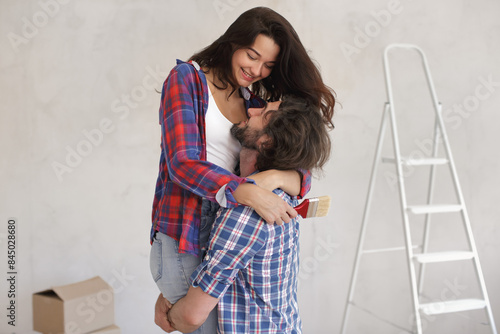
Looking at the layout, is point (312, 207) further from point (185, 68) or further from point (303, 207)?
point (185, 68)

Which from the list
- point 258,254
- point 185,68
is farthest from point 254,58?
point 258,254

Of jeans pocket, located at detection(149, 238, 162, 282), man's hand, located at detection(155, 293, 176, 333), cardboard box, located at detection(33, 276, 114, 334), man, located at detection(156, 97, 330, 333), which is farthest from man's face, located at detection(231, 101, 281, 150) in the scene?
cardboard box, located at detection(33, 276, 114, 334)

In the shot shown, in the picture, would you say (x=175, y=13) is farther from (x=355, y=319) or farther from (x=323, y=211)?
(x=355, y=319)

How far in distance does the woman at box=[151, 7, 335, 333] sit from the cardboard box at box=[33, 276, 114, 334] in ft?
4.25

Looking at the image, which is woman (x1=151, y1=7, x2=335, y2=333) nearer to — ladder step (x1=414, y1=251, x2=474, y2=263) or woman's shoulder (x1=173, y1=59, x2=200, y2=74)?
woman's shoulder (x1=173, y1=59, x2=200, y2=74)

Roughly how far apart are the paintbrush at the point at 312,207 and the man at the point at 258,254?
0.05m

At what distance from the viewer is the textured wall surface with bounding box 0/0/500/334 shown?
2.98m

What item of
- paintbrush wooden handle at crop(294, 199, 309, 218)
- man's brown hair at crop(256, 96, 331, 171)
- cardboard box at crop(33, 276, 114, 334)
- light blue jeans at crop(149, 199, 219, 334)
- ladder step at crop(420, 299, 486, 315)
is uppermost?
man's brown hair at crop(256, 96, 331, 171)

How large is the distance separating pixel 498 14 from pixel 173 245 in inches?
125

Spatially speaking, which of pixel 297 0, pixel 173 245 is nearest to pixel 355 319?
pixel 297 0

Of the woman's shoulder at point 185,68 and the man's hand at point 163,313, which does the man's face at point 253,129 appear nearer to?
the woman's shoulder at point 185,68

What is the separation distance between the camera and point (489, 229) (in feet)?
12.2

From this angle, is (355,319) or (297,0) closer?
(297,0)

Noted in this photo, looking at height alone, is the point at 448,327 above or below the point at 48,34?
below
